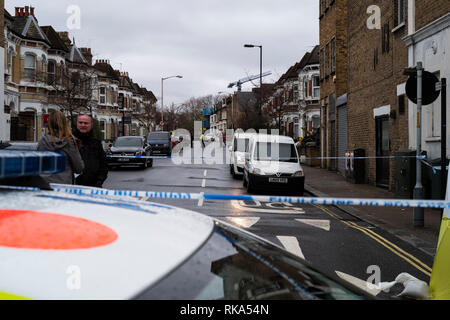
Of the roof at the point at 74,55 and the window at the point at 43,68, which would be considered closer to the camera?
the window at the point at 43,68

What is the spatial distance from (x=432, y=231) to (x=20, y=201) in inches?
322

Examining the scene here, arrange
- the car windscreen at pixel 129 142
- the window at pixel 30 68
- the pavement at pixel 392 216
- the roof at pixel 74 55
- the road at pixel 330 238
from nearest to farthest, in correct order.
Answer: the road at pixel 330 238 < the pavement at pixel 392 216 < the car windscreen at pixel 129 142 < the window at pixel 30 68 < the roof at pixel 74 55

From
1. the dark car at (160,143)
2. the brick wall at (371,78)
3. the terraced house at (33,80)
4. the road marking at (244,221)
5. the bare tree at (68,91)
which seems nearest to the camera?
the road marking at (244,221)

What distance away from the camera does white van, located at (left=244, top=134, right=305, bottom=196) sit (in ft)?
47.8

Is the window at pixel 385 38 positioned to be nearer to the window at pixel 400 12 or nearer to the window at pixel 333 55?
the window at pixel 400 12

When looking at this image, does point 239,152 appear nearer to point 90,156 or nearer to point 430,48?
point 430,48

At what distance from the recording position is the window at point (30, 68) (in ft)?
112

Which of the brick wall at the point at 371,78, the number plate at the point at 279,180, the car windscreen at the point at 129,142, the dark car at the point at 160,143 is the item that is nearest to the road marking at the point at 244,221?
the number plate at the point at 279,180

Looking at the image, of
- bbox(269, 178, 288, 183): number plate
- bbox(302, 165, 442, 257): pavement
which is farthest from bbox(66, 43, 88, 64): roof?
bbox(269, 178, 288, 183): number plate

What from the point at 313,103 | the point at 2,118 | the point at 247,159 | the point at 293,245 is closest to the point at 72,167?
the point at 293,245

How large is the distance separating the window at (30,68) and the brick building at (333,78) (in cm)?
2027

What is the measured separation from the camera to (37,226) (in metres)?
1.55

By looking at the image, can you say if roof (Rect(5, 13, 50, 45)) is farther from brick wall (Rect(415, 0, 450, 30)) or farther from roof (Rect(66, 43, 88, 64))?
brick wall (Rect(415, 0, 450, 30))

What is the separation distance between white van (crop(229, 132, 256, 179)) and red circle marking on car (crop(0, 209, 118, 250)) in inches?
698
